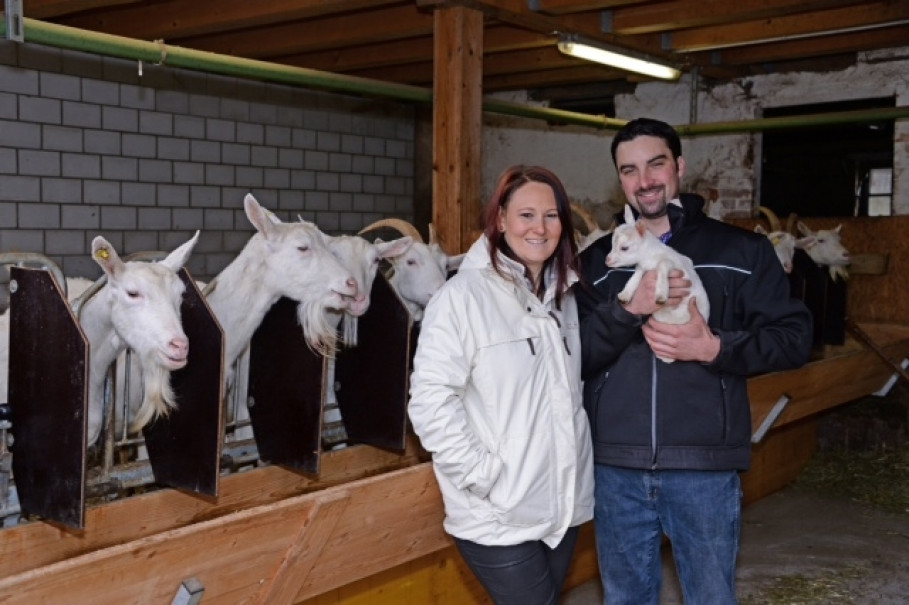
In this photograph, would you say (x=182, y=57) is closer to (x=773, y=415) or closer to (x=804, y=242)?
(x=773, y=415)

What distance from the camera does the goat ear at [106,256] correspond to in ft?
9.04

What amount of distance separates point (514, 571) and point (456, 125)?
2.77 m

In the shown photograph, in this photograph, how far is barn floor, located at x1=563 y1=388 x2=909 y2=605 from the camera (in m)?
4.33

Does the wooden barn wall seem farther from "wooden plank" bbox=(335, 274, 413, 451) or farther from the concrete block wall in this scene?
the concrete block wall

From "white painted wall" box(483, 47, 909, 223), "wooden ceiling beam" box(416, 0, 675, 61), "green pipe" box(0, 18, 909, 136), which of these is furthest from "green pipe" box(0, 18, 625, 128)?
"white painted wall" box(483, 47, 909, 223)

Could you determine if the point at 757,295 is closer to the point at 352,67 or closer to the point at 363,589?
the point at 363,589

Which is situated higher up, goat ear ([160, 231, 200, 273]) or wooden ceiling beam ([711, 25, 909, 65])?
wooden ceiling beam ([711, 25, 909, 65])

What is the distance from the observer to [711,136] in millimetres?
7777

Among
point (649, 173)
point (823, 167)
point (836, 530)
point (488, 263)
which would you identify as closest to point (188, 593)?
point (488, 263)

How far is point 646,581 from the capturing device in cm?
259

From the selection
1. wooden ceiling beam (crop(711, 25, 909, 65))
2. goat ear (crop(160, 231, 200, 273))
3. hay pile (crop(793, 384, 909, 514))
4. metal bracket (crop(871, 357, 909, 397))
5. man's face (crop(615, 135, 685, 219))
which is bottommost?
hay pile (crop(793, 384, 909, 514))

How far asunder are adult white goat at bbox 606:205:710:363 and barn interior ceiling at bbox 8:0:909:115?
2486 mm

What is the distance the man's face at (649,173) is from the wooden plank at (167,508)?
5.23ft

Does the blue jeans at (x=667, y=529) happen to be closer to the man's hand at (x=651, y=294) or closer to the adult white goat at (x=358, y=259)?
the man's hand at (x=651, y=294)
